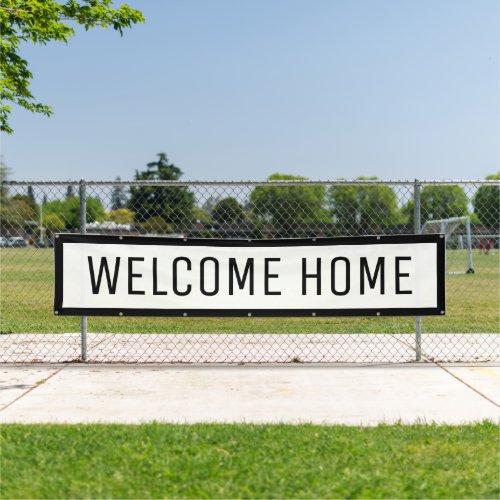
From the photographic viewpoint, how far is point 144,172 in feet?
369

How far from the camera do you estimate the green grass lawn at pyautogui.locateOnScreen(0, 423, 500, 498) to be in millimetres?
3602

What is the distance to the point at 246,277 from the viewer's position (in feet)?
23.5

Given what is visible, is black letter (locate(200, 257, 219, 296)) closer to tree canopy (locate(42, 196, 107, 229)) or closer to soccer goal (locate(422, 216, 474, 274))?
tree canopy (locate(42, 196, 107, 229))

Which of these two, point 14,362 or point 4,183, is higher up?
point 4,183

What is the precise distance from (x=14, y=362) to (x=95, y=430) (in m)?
3.04

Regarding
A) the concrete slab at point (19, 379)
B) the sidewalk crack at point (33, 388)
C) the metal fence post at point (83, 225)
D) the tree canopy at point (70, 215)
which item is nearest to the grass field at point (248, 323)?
the tree canopy at point (70, 215)

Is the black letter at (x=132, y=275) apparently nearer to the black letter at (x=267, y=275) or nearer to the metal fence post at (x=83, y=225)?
the metal fence post at (x=83, y=225)

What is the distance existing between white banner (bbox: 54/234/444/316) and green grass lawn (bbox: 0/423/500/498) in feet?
8.04

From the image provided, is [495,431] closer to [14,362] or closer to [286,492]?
[286,492]

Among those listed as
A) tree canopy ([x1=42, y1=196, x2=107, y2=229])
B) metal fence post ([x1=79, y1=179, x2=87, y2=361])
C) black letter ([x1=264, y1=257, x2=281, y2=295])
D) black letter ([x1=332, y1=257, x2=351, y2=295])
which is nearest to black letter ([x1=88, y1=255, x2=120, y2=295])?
metal fence post ([x1=79, y1=179, x2=87, y2=361])

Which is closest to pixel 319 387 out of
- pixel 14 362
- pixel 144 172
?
pixel 14 362

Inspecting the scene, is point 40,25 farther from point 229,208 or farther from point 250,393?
point 229,208

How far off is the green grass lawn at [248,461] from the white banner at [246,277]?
8.04ft

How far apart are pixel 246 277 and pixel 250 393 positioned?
1.58 metres
